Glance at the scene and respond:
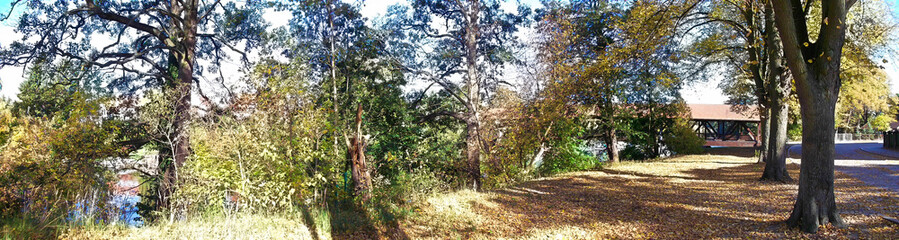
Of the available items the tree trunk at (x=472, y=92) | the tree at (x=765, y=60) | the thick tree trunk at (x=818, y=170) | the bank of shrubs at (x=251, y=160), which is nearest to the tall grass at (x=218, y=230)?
the bank of shrubs at (x=251, y=160)

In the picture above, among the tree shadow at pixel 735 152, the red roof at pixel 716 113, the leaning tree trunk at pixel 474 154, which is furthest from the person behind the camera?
the red roof at pixel 716 113

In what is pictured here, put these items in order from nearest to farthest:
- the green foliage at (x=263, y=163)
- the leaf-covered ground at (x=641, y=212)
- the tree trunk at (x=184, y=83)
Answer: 1. the leaf-covered ground at (x=641, y=212)
2. the green foliage at (x=263, y=163)
3. the tree trunk at (x=184, y=83)

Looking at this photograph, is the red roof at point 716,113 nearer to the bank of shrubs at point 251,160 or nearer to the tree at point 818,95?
the bank of shrubs at point 251,160

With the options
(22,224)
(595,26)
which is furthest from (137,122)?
(595,26)

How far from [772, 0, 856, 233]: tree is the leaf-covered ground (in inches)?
11.0

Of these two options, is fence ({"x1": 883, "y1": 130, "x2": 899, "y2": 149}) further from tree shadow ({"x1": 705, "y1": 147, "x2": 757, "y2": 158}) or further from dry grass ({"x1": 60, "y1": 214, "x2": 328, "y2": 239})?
dry grass ({"x1": 60, "y1": 214, "x2": 328, "y2": 239})

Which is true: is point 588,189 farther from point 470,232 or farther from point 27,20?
point 27,20

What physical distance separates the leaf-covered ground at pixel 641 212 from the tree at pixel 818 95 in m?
0.28

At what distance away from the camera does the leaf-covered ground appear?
6352 millimetres

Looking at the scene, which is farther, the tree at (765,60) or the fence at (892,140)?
the fence at (892,140)

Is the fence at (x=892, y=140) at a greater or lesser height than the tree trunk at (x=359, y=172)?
greater

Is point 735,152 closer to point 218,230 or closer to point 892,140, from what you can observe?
point 892,140

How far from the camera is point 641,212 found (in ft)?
25.3

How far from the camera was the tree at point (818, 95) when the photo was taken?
19.2 ft
